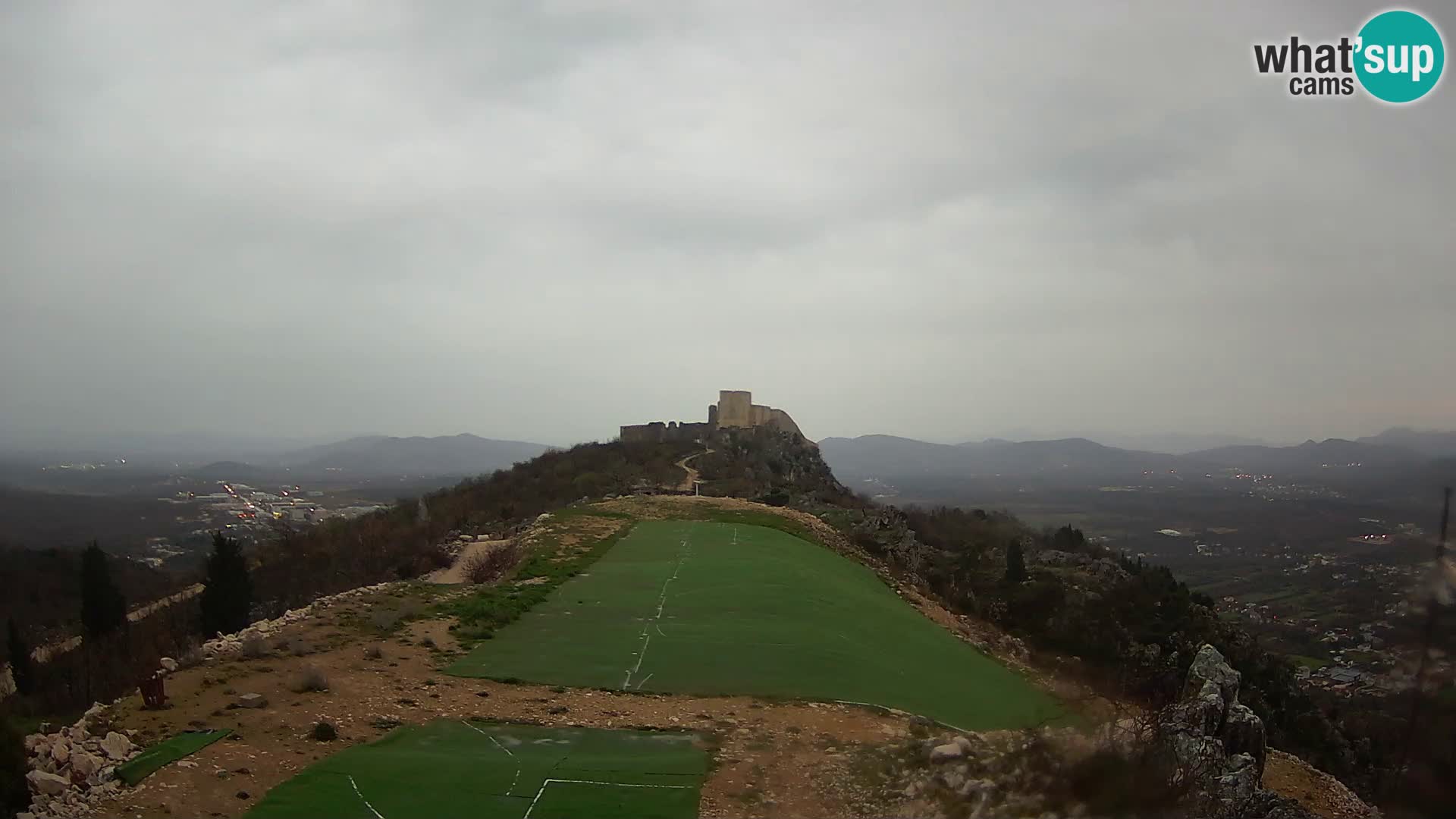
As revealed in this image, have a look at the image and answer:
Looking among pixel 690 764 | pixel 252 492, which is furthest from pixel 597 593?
pixel 252 492

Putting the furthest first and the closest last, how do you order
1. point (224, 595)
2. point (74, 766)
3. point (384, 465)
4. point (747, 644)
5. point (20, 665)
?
point (384, 465), point (20, 665), point (224, 595), point (747, 644), point (74, 766)

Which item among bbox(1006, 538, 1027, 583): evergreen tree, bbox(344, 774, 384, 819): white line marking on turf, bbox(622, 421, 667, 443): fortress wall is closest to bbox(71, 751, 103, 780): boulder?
bbox(344, 774, 384, 819): white line marking on turf

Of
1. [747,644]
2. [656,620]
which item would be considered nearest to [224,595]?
[656,620]

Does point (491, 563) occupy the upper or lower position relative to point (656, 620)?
upper

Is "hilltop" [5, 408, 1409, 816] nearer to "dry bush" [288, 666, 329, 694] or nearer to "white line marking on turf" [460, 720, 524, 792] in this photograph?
"dry bush" [288, 666, 329, 694]

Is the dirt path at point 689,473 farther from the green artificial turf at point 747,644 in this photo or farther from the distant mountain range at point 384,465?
the distant mountain range at point 384,465

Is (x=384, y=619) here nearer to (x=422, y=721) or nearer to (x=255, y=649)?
(x=255, y=649)

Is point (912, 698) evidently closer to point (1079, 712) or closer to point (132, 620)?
point (1079, 712)
